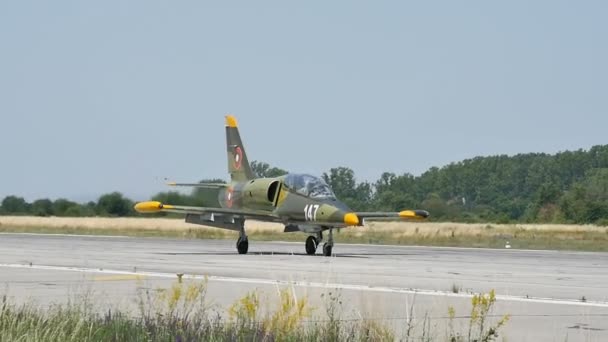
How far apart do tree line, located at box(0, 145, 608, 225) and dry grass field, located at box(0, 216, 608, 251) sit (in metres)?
9.27

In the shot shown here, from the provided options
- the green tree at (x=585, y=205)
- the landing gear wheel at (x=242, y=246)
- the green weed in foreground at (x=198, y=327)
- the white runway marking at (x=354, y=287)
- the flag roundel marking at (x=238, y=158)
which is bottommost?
the green weed in foreground at (x=198, y=327)

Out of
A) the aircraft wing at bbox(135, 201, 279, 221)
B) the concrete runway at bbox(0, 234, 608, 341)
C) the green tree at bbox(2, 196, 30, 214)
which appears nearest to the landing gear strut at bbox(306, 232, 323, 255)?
the aircraft wing at bbox(135, 201, 279, 221)

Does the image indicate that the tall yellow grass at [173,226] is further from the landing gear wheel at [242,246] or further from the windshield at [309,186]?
the landing gear wheel at [242,246]

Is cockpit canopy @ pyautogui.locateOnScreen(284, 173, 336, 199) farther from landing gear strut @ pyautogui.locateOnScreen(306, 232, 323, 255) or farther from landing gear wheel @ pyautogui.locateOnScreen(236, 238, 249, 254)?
landing gear wheel @ pyautogui.locateOnScreen(236, 238, 249, 254)

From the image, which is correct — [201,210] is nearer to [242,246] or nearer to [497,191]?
[242,246]

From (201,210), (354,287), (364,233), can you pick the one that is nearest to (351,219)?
(201,210)

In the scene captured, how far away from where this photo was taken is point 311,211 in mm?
32219

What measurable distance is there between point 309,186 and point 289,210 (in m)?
0.95

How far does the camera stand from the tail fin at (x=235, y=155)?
123 feet

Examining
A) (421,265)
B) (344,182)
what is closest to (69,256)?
(421,265)

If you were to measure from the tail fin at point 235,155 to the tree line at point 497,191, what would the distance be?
42.1 meters

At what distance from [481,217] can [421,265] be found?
7178 centimetres

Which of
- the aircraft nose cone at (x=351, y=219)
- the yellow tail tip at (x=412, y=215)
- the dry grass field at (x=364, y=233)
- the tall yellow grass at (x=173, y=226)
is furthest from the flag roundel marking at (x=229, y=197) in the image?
the tall yellow grass at (x=173, y=226)

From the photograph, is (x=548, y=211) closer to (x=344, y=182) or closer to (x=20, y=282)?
(x=344, y=182)
